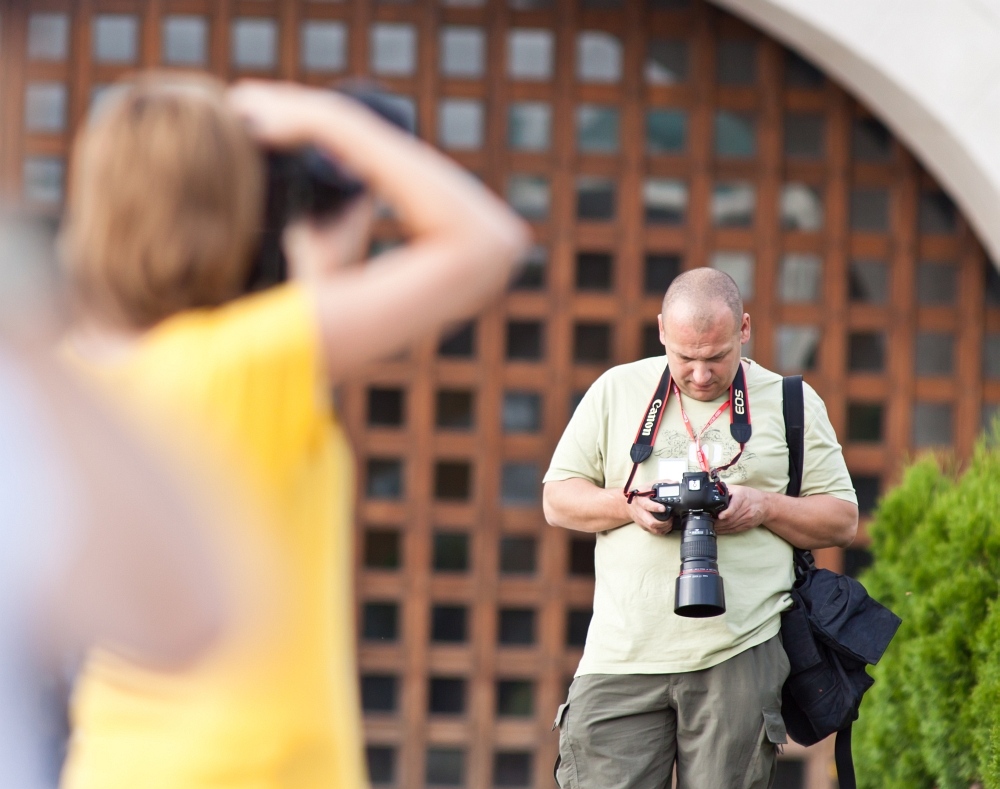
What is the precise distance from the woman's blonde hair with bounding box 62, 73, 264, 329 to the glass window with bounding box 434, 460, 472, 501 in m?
4.04

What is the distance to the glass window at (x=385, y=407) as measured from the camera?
5.36m

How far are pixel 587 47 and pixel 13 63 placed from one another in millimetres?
2379

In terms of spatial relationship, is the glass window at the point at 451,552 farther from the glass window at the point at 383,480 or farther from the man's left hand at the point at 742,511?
the man's left hand at the point at 742,511

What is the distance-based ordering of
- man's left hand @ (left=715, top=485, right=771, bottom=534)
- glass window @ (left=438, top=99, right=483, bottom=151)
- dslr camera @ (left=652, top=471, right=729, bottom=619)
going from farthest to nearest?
glass window @ (left=438, top=99, right=483, bottom=151)
man's left hand @ (left=715, top=485, right=771, bottom=534)
dslr camera @ (left=652, top=471, right=729, bottom=619)

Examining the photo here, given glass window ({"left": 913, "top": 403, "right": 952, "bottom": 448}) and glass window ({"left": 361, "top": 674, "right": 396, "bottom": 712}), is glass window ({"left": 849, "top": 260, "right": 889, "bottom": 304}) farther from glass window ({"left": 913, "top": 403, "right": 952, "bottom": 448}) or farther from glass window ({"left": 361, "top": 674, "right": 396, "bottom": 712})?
glass window ({"left": 361, "top": 674, "right": 396, "bottom": 712})

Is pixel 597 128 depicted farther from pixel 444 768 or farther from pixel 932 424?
pixel 444 768

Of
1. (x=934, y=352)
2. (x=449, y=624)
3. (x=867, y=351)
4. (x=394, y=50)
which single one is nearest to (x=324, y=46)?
(x=394, y=50)

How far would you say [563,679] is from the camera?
5301 millimetres

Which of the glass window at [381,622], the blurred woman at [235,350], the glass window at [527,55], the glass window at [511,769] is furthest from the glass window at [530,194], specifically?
the blurred woman at [235,350]

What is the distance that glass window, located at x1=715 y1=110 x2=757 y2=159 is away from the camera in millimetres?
5395

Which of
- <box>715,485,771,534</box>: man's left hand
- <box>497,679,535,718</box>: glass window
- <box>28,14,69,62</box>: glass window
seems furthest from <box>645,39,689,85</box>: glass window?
<box>715,485,771,534</box>: man's left hand

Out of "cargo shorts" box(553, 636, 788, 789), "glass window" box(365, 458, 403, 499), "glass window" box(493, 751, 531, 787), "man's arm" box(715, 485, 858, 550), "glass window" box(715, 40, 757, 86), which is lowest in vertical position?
"glass window" box(493, 751, 531, 787)

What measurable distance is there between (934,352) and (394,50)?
2.59m

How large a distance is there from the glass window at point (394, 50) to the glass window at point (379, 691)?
2.50 meters
